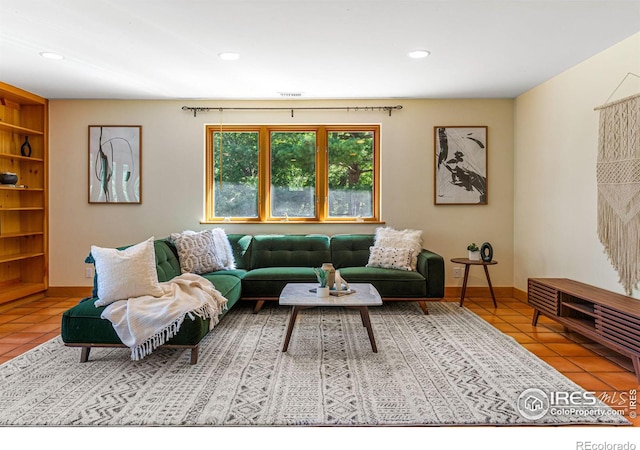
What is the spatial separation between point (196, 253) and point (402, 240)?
2.25 meters

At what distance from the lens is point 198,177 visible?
17.2ft

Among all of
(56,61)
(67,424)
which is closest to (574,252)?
(67,424)

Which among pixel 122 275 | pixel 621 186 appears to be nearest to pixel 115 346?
pixel 122 275

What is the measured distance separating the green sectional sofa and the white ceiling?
1737mm

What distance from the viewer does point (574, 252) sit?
3975 millimetres

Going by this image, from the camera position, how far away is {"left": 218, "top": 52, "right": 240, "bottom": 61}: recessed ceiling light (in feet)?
12.0

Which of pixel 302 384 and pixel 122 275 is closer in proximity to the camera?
pixel 302 384

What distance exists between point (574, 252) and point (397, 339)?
198 centimetres

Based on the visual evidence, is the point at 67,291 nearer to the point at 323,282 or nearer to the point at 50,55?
the point at 50,55

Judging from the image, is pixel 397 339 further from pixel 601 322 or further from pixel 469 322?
pixel 601 322

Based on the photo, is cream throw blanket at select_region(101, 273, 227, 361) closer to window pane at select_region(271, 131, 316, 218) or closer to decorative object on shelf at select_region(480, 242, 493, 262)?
window pane at select_region(271, 131, 316, 218)

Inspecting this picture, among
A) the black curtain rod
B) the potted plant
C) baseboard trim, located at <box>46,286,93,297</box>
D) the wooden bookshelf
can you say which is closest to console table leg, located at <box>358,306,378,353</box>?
the potted plant

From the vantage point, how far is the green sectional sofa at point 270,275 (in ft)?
9.39

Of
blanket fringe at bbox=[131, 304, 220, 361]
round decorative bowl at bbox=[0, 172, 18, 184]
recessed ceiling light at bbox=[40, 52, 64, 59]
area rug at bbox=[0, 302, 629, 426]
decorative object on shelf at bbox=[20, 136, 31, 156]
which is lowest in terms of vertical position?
area rug at bbox=[0, 302, 629, 426]
